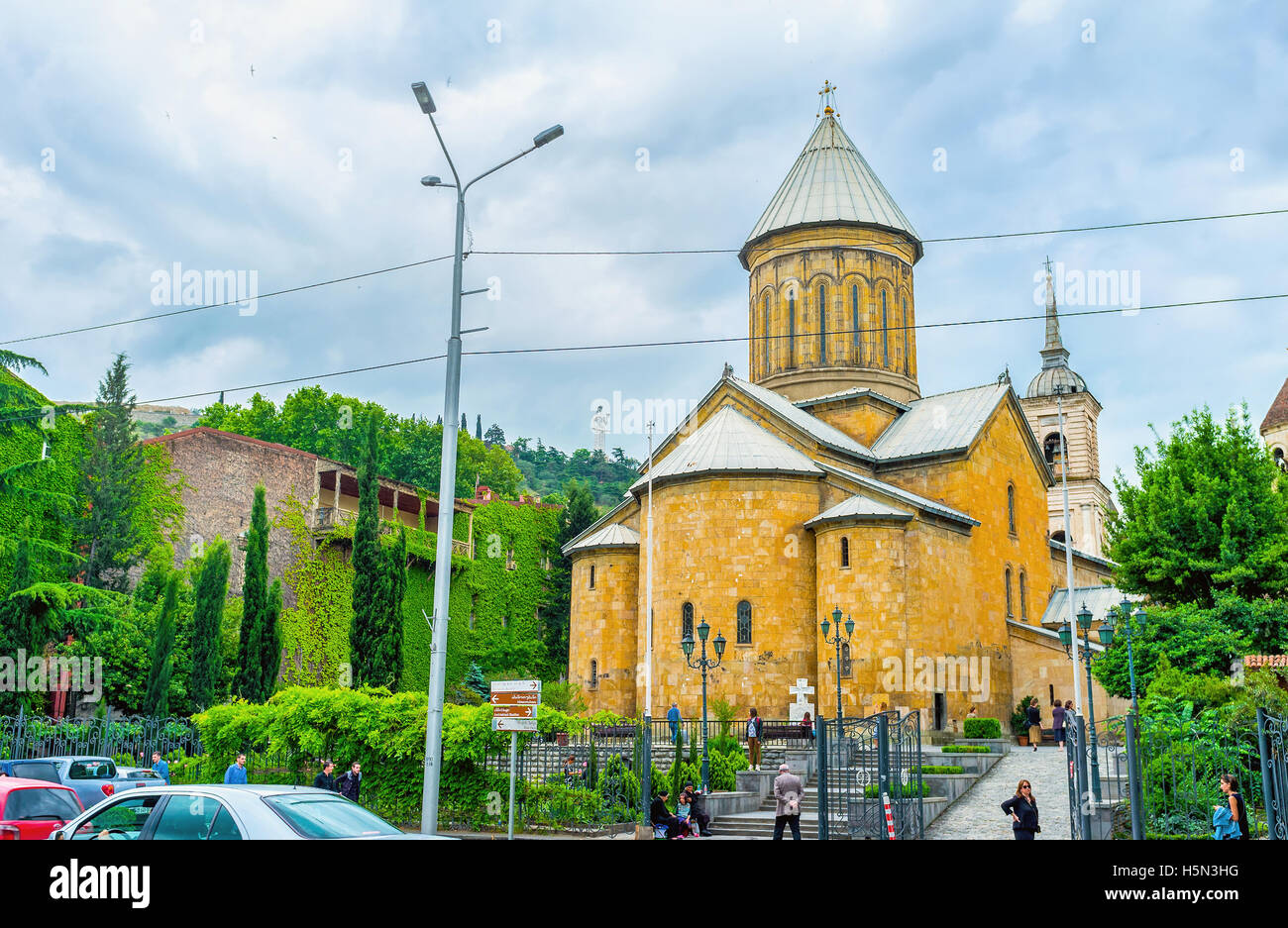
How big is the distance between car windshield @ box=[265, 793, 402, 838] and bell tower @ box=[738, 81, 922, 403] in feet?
91.6

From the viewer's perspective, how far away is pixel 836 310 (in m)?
34.0

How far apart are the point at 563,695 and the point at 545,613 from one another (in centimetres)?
1589

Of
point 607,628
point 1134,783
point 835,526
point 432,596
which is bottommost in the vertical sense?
point 1134,783

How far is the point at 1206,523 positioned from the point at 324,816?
921 inches

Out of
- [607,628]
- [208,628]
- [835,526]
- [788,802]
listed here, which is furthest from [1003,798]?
[208,628]

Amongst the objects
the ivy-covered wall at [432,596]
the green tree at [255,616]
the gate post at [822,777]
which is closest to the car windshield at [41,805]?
the gate post at [822,777]

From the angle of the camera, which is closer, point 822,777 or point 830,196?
point 822,777

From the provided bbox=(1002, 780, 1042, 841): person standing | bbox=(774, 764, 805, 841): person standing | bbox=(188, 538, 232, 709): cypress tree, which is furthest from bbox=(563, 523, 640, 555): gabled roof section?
bbox=(1002, 780, 1042, 841): person standing

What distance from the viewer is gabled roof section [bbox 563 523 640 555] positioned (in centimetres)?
3048

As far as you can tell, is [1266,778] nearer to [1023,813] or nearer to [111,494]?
[1023,813]

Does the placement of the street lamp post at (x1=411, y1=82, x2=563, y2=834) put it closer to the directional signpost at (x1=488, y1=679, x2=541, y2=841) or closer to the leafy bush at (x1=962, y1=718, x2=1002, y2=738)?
the directional signpost at (x1=488, y1=679, x2=541, y2=841)
